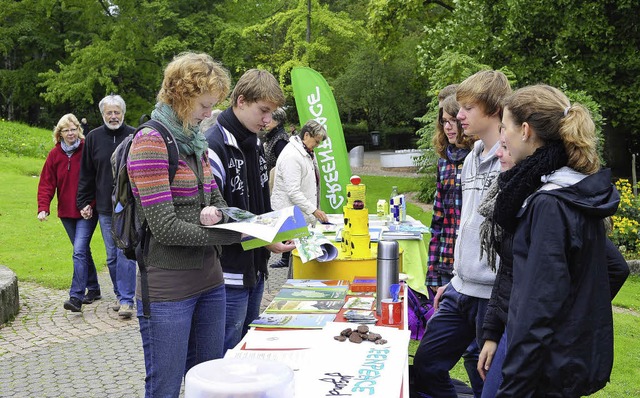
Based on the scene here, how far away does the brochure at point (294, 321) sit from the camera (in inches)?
121

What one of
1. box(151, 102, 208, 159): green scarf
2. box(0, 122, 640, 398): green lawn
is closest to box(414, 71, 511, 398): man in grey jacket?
box(151, 102, 208, 159): green scarf

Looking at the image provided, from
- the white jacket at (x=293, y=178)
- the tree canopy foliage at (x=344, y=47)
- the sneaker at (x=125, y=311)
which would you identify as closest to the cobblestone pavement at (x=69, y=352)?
the sneaker at (x=125, y=311)

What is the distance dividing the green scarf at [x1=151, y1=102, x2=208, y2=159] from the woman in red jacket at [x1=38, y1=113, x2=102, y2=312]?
4.27m

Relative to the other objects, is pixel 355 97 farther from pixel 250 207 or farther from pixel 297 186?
pixel 250 207

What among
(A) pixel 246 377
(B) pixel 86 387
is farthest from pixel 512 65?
(A) pixel 246 377

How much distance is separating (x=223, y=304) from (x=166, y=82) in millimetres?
942

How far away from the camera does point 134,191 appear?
2.65 metres

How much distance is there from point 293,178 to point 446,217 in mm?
2589

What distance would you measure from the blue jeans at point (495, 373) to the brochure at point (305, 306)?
87 cm

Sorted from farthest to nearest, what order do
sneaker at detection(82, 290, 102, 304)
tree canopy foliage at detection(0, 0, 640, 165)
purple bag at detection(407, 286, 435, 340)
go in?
tree canopy foliage at detection(0, 0, 640, 165) < sneaker at detection(82, 290, 102, 304) < purple bag at detection(407, 286, 435, 340)

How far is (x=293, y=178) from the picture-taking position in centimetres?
682

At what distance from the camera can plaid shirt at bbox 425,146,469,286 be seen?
4.38m

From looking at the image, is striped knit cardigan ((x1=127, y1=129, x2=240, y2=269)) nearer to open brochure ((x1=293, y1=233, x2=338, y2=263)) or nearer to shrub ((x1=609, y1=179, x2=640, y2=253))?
open brochure ((x1=293, y1=233, x2=338, y2=263))

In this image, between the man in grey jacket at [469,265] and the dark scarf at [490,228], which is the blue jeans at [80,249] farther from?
the dark scarf at [490,228]
